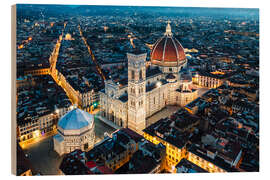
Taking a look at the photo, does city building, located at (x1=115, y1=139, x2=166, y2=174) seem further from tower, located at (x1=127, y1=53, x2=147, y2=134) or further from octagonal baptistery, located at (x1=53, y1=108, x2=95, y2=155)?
tower, located at (x1=127, y1=53, x2=147, y2=134)

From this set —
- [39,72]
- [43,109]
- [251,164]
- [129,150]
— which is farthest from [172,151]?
[39,72]

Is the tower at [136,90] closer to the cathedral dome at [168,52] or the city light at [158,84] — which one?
the city light at [158,84]

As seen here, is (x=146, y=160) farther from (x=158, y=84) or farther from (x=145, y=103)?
(x=158, y=84)

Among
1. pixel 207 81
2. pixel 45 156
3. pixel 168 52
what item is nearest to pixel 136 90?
pixel 45 156

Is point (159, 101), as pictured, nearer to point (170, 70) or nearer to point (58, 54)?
point (170, 70)

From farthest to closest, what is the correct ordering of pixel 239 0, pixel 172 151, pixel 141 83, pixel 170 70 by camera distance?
pixel 170 70 → pixel 141 83 → pixel 172 151 → pixel 239 0

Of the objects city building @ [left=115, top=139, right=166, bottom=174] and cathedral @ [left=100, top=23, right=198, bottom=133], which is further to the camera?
cathedral @ [left=100, top=23, right=198, bottom=133]

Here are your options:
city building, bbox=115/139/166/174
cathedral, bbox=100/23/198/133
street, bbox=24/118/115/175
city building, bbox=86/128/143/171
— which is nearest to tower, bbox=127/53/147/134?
cathedral, bbox=100/23/198/133
